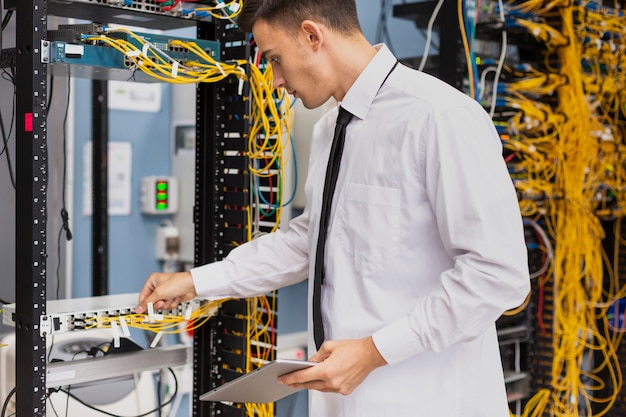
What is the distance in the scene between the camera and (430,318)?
59.6 inches

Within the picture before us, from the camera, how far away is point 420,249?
5.35 feet

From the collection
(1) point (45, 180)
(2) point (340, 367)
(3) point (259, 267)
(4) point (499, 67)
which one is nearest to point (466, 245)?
(2) point (340, 367)

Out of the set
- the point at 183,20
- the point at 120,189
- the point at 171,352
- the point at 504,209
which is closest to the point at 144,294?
the point at 171,352

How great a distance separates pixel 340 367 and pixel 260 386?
177 millimetres

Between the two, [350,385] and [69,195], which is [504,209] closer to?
[350,385]

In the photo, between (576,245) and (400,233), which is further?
(576,245)

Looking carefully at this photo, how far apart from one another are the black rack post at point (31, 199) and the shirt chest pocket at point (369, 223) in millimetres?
660

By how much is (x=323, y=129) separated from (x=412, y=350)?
2.09ft

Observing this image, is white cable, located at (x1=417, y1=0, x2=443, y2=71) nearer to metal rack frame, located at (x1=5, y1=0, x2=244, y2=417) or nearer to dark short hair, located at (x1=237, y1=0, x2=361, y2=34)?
dark short hair, located at (x1=237, y1=0, x2=361, y2=34)

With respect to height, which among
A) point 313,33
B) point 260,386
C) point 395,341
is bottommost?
point 260,386

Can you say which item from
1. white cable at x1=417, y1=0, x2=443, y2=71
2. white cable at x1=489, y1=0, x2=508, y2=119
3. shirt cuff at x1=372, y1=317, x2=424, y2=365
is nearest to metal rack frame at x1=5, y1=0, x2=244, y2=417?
shirt cuff at x1=372, y1=317, x2=424, y2=365

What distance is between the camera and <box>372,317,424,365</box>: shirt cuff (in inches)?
59.6

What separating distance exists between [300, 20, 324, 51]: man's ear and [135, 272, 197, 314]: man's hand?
0.69 metres

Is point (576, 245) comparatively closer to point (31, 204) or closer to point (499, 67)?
point (499, 67)
